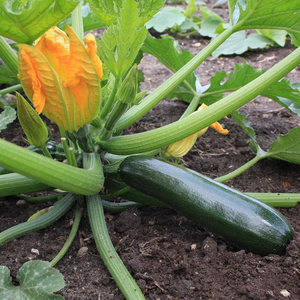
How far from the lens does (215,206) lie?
143 centimetres

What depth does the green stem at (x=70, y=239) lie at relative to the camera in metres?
1.41

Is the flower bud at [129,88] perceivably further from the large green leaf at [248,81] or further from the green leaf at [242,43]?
the green leaf at [242,43]

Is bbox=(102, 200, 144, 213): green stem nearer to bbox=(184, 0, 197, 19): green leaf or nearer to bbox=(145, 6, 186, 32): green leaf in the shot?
bbox=(145, 6, 186, 32): green leaf

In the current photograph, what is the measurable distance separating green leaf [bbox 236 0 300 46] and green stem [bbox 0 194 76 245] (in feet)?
3.58

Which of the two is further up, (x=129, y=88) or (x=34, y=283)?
(x=129, y=88)

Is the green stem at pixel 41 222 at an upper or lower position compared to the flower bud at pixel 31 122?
lower

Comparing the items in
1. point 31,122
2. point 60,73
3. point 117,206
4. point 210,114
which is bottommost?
point 117,206

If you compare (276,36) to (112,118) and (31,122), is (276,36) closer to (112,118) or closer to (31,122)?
(112,118)

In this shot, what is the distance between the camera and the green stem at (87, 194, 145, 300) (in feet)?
4.14

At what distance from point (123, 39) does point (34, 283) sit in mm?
827

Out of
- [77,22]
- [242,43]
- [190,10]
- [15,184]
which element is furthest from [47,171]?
[190,10]

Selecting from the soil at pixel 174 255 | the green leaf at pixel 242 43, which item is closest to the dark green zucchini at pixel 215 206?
the soil at pixel 174 255

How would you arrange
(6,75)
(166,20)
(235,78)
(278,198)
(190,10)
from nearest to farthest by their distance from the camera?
(278,198) < (235,78) < (6,75) < (166,20) < (190,10)

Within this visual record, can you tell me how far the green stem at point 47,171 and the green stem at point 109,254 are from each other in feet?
0.60
